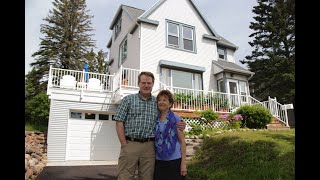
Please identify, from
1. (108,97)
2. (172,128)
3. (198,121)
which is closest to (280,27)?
(198,121)

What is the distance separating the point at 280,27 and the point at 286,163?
73.6 ft

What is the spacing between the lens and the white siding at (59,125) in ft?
33.7

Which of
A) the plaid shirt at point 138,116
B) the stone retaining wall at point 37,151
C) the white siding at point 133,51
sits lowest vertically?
the stone retaining wall at point 37,151

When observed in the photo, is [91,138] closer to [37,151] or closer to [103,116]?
[103,116]

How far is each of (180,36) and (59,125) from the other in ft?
27.6

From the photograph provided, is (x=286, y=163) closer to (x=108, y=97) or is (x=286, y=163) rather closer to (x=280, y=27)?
(x=108, y=97)

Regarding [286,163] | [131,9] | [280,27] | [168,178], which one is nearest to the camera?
[168,178]

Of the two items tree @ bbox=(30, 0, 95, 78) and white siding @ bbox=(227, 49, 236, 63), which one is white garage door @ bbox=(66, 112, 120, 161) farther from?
tree @ bbox=(30, 0, 95, 78)

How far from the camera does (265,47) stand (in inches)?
986

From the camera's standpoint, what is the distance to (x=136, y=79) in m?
12.5

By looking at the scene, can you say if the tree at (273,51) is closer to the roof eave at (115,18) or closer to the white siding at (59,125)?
the roof eave at (115,18)

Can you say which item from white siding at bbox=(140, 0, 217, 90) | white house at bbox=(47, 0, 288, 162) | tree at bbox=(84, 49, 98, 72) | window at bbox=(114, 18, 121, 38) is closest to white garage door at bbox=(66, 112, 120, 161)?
white house at bbox=(47, 0, 288, 162)

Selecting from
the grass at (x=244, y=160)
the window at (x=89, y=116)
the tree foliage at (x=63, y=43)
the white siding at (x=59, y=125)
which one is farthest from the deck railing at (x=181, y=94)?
the tree foliage at (x=63, y=43)

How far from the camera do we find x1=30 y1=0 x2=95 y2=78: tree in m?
24.0
